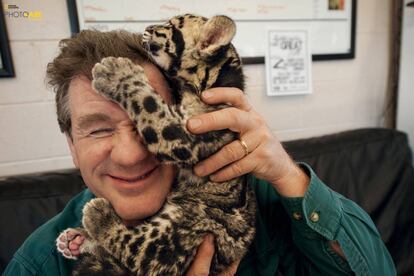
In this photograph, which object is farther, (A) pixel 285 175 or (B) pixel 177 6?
(B) pixel 177 6

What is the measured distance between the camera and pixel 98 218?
3.66 feet

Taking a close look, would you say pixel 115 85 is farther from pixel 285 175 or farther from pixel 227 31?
pixel 285 175

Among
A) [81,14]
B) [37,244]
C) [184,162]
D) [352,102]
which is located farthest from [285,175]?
[352,102]

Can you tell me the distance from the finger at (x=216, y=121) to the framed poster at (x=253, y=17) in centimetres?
133

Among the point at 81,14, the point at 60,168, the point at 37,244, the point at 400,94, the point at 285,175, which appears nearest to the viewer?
the point at 285,175

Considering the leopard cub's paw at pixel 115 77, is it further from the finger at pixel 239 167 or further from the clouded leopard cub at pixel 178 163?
the finger at pixel 239 167

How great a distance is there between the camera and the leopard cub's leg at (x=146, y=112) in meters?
1.02

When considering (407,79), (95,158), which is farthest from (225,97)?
(407,79)

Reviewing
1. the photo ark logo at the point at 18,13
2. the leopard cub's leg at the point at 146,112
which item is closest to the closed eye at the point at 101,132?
the leopard cub's leg at the point at 146,112

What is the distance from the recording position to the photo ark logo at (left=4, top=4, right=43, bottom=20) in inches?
69.4

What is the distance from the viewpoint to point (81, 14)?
192 centimetres

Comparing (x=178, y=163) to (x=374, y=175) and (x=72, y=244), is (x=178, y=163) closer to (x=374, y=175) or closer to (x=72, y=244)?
(x=72, y=244)

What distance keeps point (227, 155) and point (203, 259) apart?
349mm

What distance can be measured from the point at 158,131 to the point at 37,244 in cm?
76
